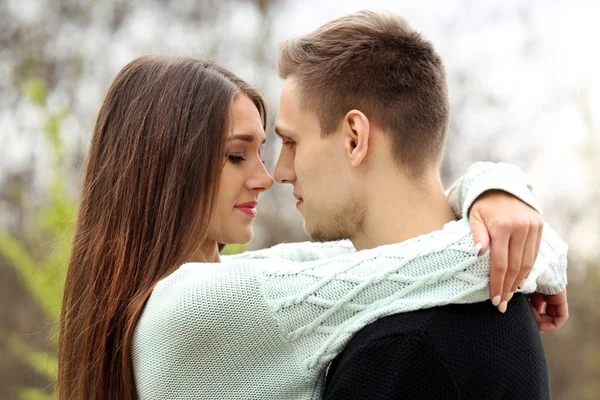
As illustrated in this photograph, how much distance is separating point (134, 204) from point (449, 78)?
533 centimetres

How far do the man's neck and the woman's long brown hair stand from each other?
51 cm

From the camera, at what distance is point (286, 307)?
5.62 ft

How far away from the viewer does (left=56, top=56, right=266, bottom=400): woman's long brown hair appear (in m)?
2.05

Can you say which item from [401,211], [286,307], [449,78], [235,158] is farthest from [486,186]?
[449,78]

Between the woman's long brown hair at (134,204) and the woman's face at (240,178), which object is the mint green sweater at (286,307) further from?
the woman's face at (240,178)

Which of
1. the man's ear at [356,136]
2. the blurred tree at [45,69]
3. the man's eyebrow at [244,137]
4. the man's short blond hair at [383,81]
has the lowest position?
the blurred tree at [45,69]

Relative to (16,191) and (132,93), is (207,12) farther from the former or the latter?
(132,93)

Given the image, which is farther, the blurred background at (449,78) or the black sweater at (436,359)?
the blurred background at (449,78)

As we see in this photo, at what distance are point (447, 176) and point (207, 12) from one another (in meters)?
2.89

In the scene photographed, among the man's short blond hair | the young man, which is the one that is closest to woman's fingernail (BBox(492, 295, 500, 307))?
the young man

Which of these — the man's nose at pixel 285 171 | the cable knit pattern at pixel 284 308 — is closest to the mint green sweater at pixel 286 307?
the cable knit pattern at pixel 284 308

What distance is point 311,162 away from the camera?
6.64 ft

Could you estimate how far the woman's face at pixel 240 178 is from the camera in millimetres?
2297

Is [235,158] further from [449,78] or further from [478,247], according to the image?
[449,78]
